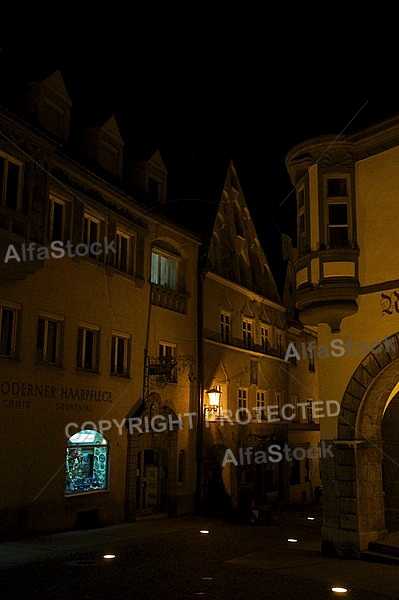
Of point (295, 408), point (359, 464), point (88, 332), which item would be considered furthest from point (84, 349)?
point (295, 408)

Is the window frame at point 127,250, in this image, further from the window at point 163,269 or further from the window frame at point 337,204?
the window frame at point 337,204

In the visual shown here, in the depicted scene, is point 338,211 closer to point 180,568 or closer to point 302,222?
point 302,222

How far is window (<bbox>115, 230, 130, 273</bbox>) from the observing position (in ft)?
73.9

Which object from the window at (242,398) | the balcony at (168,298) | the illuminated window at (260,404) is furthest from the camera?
the illuminated window at (260,404)

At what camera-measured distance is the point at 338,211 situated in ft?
57.4

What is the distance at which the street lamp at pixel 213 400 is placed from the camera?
85.1ft

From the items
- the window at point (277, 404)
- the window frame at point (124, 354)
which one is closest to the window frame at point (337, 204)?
the window frame at point (124, 354)

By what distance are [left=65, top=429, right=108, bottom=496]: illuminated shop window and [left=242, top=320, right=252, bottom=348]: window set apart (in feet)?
37.5

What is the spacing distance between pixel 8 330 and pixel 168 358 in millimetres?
6868

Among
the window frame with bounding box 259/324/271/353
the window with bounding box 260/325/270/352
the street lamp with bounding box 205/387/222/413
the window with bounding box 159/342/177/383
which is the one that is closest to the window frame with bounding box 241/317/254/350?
the window frame with bounding box 259/324/271/353

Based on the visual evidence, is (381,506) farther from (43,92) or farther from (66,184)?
(43,92)

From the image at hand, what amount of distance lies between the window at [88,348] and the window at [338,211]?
8132 mm

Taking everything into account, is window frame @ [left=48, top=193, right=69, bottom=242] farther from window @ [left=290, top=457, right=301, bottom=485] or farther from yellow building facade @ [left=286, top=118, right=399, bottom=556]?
→ window @ [left=290, top=457, right=301, bottom=485]

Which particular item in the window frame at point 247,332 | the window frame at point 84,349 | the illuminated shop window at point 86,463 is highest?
the window frame at point 247,332
